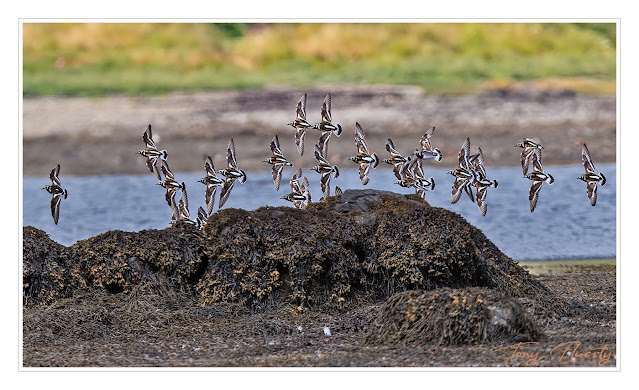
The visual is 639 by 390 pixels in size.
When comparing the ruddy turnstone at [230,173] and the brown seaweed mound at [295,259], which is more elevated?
the ruddy turnstone at [230,173]

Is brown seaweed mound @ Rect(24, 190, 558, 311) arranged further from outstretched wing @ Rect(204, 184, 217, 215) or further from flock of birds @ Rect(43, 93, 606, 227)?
outstretched wing @ Rect(204, 184, 217, 215)

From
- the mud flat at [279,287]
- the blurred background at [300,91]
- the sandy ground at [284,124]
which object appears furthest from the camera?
the blurred background at [300,91]

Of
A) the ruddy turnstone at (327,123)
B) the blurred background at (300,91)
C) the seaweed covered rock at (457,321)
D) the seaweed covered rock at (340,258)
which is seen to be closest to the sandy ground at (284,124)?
the blurred background at (300,91)

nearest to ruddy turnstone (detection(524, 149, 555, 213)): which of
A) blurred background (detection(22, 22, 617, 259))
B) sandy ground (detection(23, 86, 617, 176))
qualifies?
blurred background (detection(22, 22, 617, 259))

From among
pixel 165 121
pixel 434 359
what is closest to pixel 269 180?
pixel 165 121

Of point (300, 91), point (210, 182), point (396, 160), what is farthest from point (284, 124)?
point (210, 182)

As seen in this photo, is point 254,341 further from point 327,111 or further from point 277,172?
point 327,111

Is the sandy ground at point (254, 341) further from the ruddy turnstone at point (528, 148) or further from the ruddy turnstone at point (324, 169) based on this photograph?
the ruddy turnstone at point (528, 148)
